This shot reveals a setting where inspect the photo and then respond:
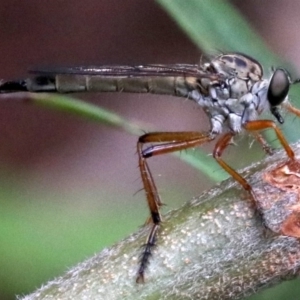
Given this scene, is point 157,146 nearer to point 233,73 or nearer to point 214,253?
Answer: point 233,73

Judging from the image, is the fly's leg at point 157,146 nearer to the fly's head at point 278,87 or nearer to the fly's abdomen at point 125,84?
the fly's head at point 278,87

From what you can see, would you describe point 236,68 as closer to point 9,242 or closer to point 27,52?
point 9,242

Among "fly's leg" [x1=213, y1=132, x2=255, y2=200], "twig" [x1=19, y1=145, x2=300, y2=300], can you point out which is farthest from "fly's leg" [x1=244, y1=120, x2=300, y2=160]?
"twig" [x1=19, y1=145, x2=300, y2=300]

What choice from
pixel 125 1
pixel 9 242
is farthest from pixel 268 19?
pixel 9 242

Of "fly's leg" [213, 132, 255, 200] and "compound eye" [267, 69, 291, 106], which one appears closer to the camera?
"fly's leg" [213, 132, 255, 200]

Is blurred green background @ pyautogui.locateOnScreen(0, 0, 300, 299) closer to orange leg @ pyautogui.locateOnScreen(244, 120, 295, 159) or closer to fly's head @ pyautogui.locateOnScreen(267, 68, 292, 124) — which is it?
fly's head @ pyautogui.locateOnScreen(267, 68, 292, 124)

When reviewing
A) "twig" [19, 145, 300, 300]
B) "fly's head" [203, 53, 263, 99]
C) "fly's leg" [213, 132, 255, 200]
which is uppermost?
"fly's head" [203, 53, 263, 99]
